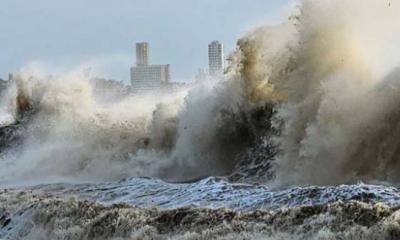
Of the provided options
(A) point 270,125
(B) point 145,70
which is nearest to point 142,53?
(B) point 145,70

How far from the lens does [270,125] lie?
60.9ft

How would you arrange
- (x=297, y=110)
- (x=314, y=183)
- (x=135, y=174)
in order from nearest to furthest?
1. (x=314, y=183)
2. (x=297, y=110)
3. (x=135, y=174)

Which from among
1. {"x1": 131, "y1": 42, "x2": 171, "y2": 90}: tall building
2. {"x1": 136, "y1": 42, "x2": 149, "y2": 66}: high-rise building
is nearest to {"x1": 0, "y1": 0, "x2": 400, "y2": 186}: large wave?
{"x1": 131, "y1": 42, "x2": 171, "y2": 90}: tall building

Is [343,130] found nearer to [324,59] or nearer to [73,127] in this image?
[324,59]

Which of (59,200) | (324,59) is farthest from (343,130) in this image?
(59,200)

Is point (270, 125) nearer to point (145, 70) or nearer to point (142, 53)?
point (145, 70)

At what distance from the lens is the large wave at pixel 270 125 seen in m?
14.3

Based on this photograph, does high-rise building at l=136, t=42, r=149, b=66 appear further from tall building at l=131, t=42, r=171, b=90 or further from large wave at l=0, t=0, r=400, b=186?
large wave at l=0, t=0, r=400, b=186

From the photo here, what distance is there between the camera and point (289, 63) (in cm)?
1811

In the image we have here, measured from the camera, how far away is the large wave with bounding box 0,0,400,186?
1427cm

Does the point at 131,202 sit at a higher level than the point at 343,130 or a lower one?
lower

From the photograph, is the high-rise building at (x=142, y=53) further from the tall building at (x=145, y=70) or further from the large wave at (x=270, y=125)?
the large wave at (x=270, y=125)

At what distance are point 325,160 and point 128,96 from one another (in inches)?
875

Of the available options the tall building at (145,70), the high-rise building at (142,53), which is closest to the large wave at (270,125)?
the tall building at (145,70)
